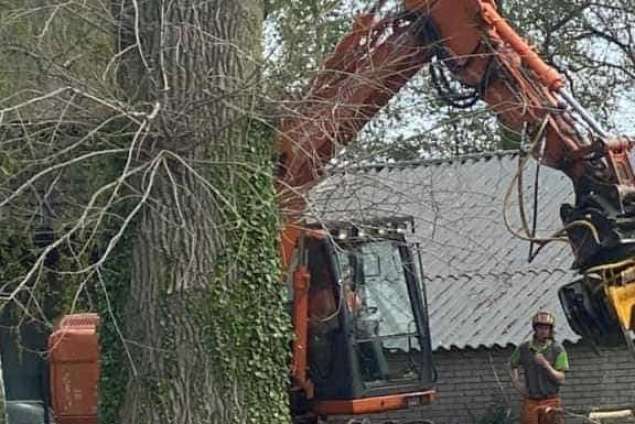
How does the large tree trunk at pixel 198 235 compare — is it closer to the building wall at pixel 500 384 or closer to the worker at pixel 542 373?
the worker at pixel 542 373

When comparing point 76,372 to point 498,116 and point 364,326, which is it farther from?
point 498,116

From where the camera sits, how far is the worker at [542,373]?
45.6 feet

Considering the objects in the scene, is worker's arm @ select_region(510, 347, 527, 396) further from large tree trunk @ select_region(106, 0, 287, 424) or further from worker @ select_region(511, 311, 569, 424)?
large tree trunk @ select_region(106, 0, 287, 424)

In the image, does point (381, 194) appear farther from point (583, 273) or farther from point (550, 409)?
point (550, 409)

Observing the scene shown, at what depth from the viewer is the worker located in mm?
13898

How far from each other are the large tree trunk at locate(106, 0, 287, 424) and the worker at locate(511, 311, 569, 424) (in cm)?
466

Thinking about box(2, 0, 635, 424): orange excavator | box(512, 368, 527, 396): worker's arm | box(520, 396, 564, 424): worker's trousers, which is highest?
box(2, 0, 635, 424): orange excavator

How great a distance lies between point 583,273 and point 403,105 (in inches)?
79.2

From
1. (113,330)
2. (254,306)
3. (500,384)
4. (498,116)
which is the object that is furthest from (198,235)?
(500,384)

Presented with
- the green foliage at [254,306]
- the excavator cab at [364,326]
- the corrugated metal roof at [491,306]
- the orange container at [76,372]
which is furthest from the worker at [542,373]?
the green foliage at [254,306]

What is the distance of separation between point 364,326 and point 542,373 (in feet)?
6.56

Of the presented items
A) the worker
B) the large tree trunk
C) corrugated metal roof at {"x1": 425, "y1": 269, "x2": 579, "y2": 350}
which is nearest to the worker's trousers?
the worker

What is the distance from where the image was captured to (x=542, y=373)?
548 inches

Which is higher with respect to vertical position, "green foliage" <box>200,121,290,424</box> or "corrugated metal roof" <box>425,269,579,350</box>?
"corrugated metal roof" <box>425,269,579,350</box>
